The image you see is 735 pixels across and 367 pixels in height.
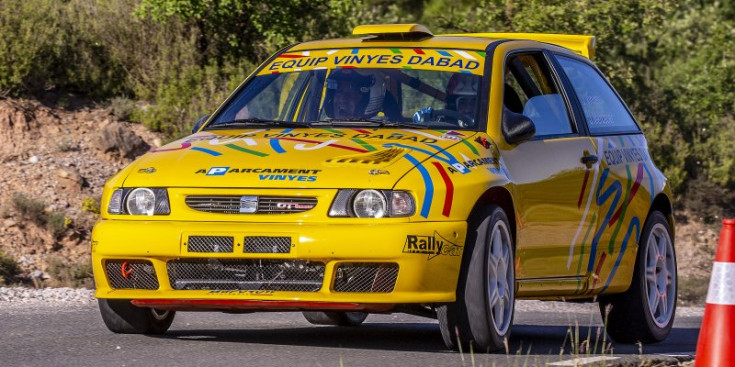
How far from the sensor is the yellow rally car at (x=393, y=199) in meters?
6.79

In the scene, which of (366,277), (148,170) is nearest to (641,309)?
(366,277)

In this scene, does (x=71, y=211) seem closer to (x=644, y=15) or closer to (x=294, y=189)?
(x=644, y=15)

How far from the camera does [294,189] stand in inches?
269

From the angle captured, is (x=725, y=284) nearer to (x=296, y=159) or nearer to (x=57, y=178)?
(x=296, y=159)

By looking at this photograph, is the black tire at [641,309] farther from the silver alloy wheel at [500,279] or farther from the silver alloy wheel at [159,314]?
the silver alloy wheel at [159,314]

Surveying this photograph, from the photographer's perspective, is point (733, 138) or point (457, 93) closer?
point (457, 93)

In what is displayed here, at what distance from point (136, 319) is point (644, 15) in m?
12.7

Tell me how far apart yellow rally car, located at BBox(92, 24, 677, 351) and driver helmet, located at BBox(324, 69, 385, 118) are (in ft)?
0.04

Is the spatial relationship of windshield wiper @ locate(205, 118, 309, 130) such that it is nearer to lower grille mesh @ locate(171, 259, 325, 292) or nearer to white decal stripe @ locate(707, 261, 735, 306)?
lower grille mesh @ locate(171, 259, 325, 292)

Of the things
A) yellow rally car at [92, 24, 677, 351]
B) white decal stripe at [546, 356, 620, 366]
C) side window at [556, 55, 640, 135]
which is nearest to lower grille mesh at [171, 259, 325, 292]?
yellow rally car at [92, 24, 677, 351]

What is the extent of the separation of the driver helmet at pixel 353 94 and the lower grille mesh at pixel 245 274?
4.58ft

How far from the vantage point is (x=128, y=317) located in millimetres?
7617

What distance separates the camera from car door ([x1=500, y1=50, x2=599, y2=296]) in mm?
7762

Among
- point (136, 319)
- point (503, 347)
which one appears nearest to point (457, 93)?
point (503, 347)
